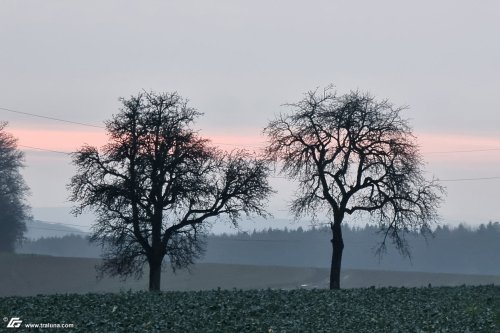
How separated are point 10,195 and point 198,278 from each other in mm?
25453

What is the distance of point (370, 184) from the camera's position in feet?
207

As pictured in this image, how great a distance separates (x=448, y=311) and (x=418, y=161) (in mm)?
23354

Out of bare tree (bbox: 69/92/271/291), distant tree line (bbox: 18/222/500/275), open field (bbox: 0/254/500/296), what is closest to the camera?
bare tree (bbox: 69/92/271/291)

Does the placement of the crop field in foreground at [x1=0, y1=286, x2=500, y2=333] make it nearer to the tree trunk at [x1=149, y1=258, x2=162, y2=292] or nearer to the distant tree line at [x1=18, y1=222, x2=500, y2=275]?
the tree trunk at [x1=149, y1=258, x2=162, y2=292]

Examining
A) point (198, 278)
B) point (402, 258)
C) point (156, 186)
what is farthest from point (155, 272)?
point (402, 258)

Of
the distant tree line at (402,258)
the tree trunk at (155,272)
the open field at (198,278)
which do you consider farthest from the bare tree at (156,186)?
the distant tree line at (402,258)

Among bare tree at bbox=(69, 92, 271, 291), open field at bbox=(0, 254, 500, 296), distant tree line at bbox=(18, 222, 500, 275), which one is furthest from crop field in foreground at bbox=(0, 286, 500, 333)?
distant tree line at bbox=(18, 222, 500, 275)

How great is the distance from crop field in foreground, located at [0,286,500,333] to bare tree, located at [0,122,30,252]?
264 feet

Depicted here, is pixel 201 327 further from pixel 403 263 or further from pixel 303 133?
pixel 403 263

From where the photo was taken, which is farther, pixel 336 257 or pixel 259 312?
pixel 336 257

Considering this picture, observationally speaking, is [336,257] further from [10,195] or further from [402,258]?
[402,258]

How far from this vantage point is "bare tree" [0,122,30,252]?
121938 millimetres

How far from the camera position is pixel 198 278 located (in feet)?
379

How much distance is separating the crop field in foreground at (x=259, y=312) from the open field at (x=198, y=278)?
61.7 metres
